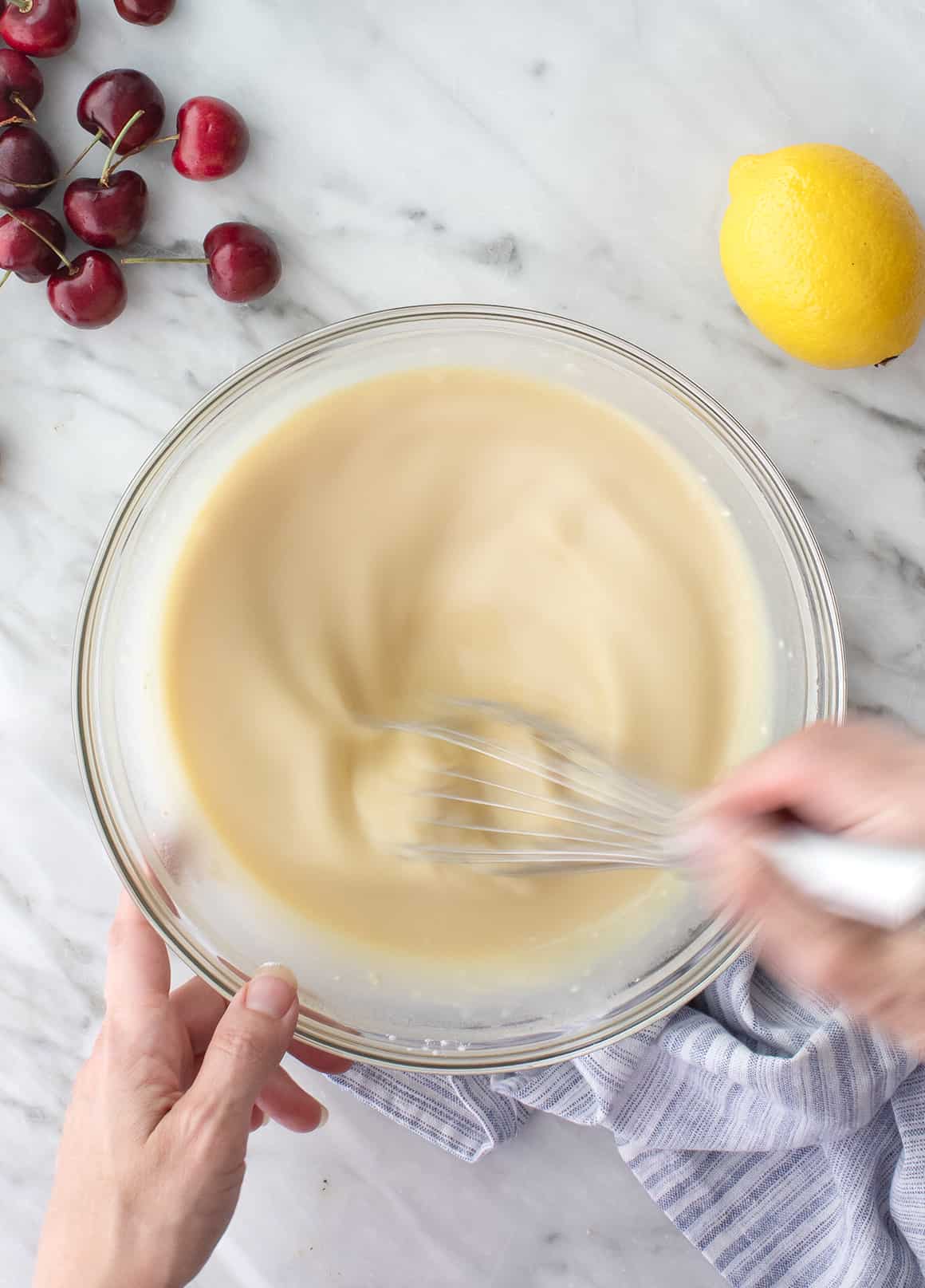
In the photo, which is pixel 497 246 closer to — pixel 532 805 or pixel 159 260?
pixel 159 260

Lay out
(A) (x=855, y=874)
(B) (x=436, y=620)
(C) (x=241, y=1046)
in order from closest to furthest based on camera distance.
Answer: 1. (A) (x=855, y=874)
2. (C) (x=241, y=1046)
3. (B) (x=436, y=620)

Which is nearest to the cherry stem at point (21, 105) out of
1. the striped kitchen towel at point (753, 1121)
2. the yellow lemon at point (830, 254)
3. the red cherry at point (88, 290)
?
the red cherry at point (88, 290)

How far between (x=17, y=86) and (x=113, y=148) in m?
0.09

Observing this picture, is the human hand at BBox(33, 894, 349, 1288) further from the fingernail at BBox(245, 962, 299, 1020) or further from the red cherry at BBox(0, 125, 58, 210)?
the red cherry at BBox(0, 125, 58, 210)

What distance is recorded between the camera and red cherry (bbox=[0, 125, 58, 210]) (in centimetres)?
81

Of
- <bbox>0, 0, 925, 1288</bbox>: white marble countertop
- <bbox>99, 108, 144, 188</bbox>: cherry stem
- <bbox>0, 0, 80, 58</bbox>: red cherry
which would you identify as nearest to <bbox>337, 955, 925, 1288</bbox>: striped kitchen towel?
<bbox>0, 0, 925, 1288</bbox>: white marble countertop

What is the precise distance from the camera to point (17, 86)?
2.66ft

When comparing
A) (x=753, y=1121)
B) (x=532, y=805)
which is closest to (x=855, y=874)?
(x=532, y=805)

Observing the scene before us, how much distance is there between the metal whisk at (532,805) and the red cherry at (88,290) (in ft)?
1.28

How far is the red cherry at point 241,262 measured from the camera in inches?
31.7

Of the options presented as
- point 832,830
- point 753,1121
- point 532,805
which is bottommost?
point 753,1121

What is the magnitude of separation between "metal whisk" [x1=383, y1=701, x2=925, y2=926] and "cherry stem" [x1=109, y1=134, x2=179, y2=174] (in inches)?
18.5

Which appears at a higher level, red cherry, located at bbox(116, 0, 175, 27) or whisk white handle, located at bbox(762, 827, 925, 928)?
whisk white handle, located at bbox(762, 827, 925, 928)

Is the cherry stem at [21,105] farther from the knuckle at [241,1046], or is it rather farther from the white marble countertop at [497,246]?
the knuckle at [241,1046]
